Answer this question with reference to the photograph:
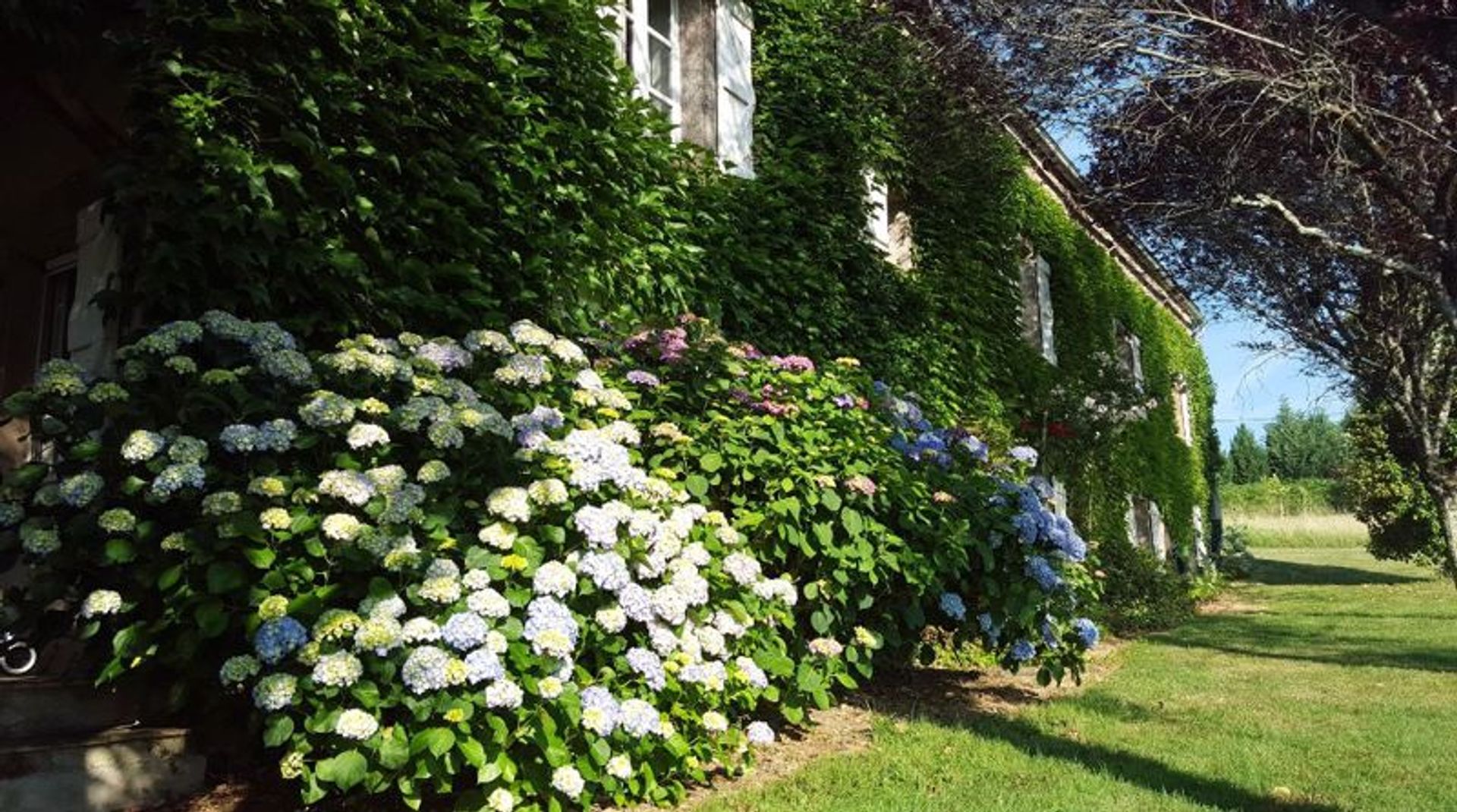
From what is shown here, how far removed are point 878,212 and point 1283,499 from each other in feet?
131

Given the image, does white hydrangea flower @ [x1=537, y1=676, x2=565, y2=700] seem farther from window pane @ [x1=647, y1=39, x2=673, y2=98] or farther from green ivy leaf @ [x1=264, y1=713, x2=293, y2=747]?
window pane @ [x1=647, y1=39, x2=673, y2=98]

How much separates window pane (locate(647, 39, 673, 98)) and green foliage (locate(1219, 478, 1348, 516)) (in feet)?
129

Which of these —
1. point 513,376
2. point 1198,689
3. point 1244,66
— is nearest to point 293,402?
point 513,376

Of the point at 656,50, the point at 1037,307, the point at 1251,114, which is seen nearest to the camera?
the point at 1251,114

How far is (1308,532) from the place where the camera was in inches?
1342

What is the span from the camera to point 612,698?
10.2 ft

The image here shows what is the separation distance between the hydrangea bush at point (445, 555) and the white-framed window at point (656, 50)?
3024 millimetres

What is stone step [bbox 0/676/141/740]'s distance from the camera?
3111 millimetres

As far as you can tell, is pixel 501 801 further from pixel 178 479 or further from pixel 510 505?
pixel 178 479

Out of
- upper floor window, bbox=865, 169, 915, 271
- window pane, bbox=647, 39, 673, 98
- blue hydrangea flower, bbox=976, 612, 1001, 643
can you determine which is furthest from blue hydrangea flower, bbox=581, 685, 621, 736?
upper floor window, bbox=865, 169, 915, 271

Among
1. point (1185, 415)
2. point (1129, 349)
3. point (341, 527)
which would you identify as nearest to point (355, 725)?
point (341, 527)

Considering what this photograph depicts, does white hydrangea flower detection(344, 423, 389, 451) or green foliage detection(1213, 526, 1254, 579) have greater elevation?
white hydrangea flower detection(344, 423, 389, 451)

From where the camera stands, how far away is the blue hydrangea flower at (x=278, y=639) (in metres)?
2.73

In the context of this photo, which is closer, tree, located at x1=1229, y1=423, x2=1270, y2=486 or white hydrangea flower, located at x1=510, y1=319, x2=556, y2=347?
white hydrangea flower, located at x1=510, y1=319, x2=556, y2=347
